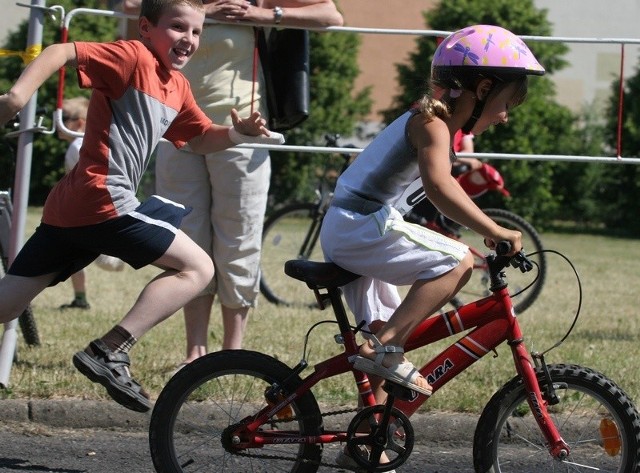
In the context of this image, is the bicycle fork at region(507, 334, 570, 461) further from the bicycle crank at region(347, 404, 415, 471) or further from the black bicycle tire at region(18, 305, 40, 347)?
the black bicycle tire at region(18, 305, 40, 347)

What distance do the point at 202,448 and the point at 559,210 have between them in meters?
19.8

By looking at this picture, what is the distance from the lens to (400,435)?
14.8ft

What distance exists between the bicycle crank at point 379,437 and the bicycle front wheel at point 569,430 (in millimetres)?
268

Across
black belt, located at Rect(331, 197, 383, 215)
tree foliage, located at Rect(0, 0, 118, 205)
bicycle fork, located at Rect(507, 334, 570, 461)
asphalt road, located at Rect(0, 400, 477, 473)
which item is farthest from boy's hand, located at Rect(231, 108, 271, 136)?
tree foliage, located at Rect(0, 0, 118, 205)

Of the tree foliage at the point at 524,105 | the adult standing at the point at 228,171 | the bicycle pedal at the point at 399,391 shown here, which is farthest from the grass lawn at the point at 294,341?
the tree foliage at the point at 524,105

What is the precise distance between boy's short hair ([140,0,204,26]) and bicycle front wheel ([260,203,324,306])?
4.95 metres

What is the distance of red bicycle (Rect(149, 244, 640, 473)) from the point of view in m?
4.45

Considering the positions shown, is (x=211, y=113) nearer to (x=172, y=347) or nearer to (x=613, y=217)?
(x=172, y=347)

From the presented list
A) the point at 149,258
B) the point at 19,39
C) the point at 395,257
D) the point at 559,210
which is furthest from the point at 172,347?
the point at 559,210

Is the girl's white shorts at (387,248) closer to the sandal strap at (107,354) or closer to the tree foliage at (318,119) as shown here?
the sandal strap at (107,354)

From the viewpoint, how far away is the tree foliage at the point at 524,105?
20531mm

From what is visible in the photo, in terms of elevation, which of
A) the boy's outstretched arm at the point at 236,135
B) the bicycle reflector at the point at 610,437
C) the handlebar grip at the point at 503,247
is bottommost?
the bicycle reflector at the point at 610,437

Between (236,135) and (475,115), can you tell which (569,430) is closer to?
(475,115)

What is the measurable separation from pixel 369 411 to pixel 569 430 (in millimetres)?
737
